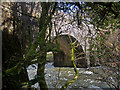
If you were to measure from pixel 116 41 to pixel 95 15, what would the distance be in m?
0.64

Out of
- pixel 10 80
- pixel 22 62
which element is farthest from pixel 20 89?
pixel 22 62

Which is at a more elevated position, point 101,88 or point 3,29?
point 3,29

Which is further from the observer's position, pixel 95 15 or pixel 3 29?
pixel 95 15

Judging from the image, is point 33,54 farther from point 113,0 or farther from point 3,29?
point 113,0

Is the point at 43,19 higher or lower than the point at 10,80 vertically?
higher

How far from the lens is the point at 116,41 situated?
2357mm

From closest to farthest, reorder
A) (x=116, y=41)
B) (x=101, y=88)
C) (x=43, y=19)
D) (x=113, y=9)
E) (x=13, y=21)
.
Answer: (x=13, y=21) < (x=113, y=9) < (x=43, y=19) < (x=116, y=41) < (x=101, y=88)

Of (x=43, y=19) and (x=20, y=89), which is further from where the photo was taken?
(x=43, y=19)

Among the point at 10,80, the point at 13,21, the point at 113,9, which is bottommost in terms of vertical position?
the point at 10,80

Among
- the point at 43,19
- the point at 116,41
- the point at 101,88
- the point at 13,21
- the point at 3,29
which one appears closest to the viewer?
the point at 3,29

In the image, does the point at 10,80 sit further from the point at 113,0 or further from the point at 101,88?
the point at 101,88

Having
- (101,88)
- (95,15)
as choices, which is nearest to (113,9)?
(95,15)

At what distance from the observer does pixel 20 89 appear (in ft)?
4.95

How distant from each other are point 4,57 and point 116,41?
1966 millimetres
